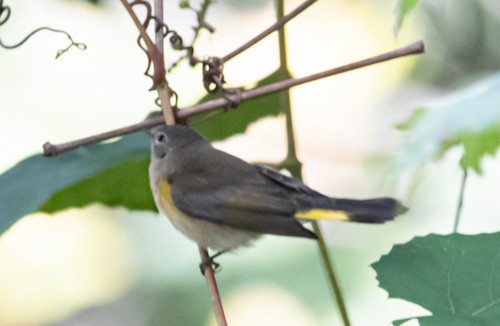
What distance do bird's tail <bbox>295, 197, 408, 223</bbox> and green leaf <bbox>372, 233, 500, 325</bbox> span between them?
0.36 feet

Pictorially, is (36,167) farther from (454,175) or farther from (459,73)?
(459,73)

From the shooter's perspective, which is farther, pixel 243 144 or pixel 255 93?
pixel 243 144

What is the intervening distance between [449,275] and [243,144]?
1806 millimetres

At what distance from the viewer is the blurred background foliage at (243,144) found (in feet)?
10.2

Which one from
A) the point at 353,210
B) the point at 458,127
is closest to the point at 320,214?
the point at 353,210

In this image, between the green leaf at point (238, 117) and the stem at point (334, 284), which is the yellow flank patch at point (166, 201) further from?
the stem at point (334, 284)

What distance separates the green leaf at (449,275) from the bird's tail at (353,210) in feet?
0.36

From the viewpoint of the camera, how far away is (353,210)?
1.72 meters

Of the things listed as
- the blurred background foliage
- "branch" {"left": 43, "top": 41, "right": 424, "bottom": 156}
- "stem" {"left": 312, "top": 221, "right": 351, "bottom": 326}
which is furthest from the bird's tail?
the blurred background foliage

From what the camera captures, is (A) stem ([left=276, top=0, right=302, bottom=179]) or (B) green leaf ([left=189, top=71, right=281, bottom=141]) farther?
(B) green leaf ([left=189, top=71, right=281, bottom=141])

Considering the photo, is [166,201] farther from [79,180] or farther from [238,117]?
[79,180]

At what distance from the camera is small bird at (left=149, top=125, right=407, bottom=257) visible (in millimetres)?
1816

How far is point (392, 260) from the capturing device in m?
1.43

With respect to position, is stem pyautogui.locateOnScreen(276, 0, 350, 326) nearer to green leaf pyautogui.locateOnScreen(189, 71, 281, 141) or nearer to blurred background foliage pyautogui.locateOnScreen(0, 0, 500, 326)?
green leaf pyautogui.locateOnScreen(189, 71, 281, 141)
